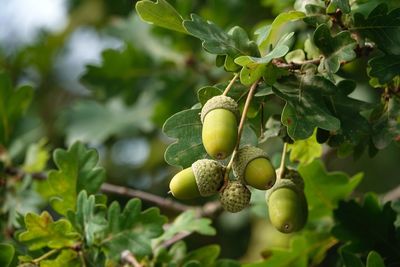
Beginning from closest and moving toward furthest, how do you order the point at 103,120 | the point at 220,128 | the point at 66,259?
the point at 220,128 < the point at 66,259 < the point at 103,120

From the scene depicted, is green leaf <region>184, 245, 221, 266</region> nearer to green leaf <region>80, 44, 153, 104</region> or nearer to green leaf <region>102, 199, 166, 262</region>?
green leaf <region>102, 199, 166, 262</region>

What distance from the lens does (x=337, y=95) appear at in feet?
4.83

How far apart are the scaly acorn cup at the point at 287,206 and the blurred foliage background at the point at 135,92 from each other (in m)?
0.94

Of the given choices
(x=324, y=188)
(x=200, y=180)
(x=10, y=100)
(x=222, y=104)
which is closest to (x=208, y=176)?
(x=200, y=180)

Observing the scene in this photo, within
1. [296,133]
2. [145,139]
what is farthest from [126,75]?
[296,133]

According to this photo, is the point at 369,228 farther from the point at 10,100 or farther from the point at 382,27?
the point at 10,100

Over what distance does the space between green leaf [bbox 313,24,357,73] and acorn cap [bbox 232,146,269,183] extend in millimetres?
230

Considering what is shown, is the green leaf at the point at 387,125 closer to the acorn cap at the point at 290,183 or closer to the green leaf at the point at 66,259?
the acorn cap at the point at 290,183

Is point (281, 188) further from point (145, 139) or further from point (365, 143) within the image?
point (145, 139)

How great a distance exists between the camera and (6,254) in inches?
60.1

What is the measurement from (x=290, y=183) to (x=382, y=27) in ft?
1.12

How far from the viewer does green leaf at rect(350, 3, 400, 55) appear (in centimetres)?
141

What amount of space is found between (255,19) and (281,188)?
7.05ft

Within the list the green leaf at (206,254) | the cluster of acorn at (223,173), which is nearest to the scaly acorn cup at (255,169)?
the cluster of acorn at (223,173)
